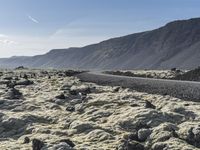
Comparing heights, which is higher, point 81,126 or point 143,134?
point 143,134

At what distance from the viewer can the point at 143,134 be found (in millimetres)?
19406

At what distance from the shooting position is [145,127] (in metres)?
21.1

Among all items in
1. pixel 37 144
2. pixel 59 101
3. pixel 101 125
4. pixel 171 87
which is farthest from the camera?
pixel 171 87

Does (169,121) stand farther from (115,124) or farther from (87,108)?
(87,108)

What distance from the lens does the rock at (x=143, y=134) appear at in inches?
756

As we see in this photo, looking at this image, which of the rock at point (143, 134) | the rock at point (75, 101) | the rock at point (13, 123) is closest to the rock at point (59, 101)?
the rock at point (75, 101)

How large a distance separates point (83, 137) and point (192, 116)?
6.28 meters

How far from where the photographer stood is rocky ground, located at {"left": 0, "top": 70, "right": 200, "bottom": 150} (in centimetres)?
1875

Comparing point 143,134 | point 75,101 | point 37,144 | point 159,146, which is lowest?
point 37,144

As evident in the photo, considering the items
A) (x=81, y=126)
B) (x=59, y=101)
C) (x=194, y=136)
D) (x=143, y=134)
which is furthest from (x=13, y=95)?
(x=194, y=136)

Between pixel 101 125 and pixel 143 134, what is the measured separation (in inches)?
147

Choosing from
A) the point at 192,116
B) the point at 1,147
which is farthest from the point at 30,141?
the point at 192,116

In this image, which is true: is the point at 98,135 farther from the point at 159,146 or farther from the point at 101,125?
the point at 159,146

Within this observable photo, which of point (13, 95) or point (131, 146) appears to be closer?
point (131, 146)
